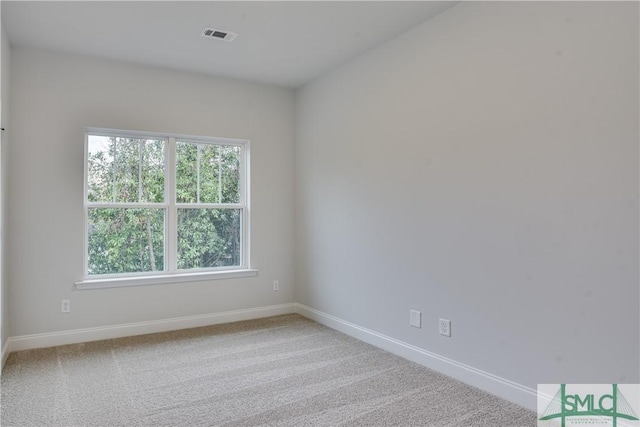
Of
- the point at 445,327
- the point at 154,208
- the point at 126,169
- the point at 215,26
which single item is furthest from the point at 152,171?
the point at 445,327

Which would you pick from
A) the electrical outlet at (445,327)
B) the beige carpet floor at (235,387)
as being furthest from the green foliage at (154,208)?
the electrical outlet at (445,327)

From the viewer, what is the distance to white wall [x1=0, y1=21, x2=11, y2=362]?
3156 millimetres

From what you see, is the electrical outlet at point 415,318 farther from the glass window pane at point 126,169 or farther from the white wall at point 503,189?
the glass window pane at point 126,169

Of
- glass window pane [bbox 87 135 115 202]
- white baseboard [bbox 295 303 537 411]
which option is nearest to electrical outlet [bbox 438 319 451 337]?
white baseboard [bbox 295 303 537 411]

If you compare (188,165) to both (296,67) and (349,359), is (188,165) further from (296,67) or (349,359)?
(349,359)

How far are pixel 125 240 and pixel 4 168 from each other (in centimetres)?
114

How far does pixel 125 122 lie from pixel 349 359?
2.97m

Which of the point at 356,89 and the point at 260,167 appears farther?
the point at 260,167

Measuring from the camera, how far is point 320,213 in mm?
4422

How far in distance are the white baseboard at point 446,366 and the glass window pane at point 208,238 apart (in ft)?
4.23

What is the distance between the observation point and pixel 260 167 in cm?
468

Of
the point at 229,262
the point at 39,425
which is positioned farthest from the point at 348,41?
the point at 39,425

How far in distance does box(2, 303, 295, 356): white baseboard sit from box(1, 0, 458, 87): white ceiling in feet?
8.18

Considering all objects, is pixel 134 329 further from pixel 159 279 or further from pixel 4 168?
pixel 4 168
